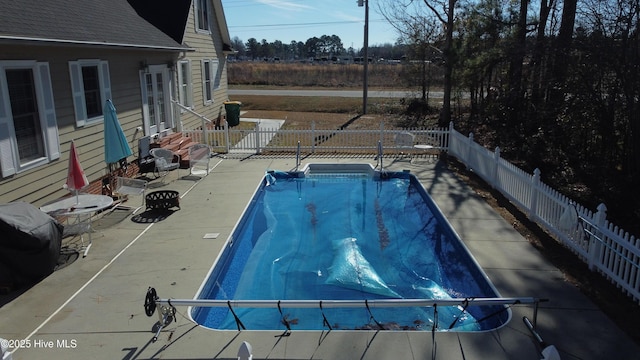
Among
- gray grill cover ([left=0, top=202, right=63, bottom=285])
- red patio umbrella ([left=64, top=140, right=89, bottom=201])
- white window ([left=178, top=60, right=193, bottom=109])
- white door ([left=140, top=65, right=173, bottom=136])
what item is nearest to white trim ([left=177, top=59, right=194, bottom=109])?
white window ([left=178, top=60, right=193, bottom=109])

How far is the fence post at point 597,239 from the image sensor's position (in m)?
6.31

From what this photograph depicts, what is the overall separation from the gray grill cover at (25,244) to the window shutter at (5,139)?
107cm

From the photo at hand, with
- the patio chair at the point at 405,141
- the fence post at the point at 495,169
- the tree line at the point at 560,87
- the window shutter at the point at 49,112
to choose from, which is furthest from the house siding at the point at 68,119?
the tree line at the point at 560,87

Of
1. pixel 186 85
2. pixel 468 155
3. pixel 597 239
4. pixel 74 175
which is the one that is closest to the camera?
pixel 597 239

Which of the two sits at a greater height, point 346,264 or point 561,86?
point 561,86

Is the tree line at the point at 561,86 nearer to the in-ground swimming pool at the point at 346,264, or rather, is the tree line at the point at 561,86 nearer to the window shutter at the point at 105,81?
the in-ground swimming pool at the point at 346,264

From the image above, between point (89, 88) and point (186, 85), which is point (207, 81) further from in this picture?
point (89, 88)

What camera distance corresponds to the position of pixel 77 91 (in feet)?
29.9

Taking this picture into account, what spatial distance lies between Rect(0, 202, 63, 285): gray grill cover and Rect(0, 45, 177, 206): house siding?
124cm

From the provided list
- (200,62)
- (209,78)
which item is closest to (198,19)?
(200,62)

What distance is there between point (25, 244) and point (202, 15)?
13914 mm

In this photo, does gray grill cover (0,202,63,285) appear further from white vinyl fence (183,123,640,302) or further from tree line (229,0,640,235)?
tree line (229,0,640,235)

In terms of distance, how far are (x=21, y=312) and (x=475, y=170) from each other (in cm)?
1062

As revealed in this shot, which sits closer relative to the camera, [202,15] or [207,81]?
[202,15]
